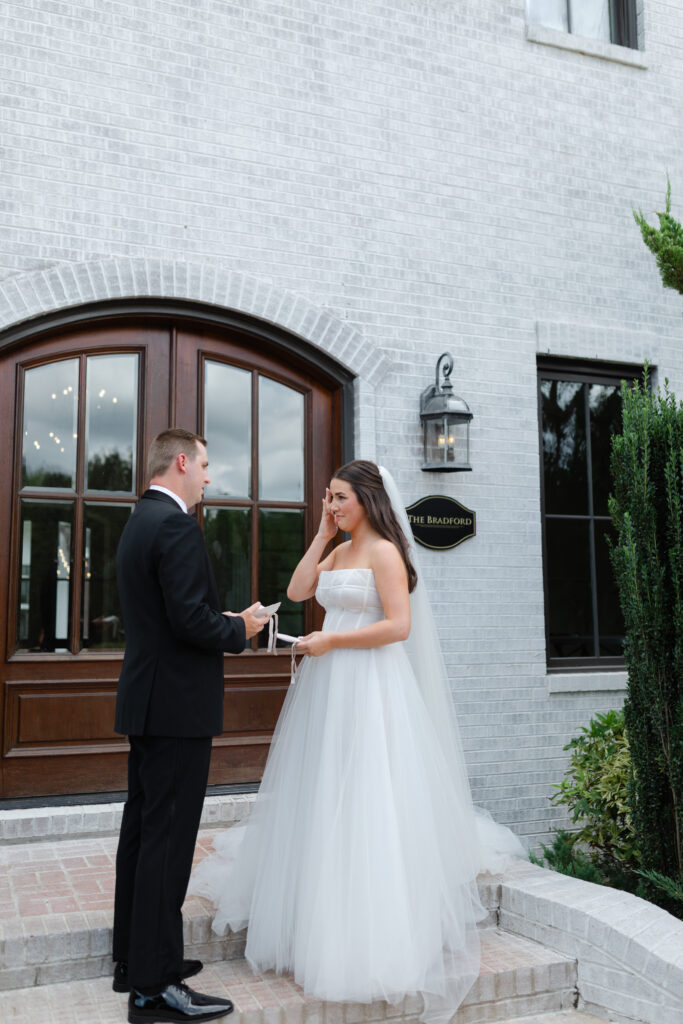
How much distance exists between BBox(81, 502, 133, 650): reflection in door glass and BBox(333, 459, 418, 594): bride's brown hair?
180cm

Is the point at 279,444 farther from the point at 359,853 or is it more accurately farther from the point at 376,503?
the point at 359,853

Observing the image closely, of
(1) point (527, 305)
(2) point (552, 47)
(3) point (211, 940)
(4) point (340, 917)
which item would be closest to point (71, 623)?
(3) point (211, 940)

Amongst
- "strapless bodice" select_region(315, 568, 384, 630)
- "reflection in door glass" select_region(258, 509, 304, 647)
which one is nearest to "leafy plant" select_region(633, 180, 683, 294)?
"strapless bodice" select_region(315, 568, 384, 630)

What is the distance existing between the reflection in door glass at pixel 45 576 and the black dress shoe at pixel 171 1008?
228 cm

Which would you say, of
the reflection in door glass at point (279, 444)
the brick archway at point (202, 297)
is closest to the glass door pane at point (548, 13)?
the brick archway at point (202, 297)

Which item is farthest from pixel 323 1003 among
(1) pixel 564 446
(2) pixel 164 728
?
(1) pixel 564 446

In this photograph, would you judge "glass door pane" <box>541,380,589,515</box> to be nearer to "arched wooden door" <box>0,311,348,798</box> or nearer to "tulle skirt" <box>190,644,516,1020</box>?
"arched wooden door" <box>0,311,348,798</box>

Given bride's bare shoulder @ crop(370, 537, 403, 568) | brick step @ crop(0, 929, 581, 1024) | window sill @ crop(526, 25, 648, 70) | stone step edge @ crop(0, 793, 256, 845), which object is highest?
window sill @ crop(526, 25, 648, 70)

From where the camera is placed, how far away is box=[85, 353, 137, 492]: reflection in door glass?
5.27 meters

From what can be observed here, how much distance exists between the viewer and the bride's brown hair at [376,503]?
3910mm

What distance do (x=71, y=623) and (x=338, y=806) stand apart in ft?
7.30

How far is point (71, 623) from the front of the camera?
5133mm

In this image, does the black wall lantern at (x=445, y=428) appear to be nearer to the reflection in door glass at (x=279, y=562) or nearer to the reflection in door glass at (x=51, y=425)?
the reflection in door glass at (x=279, y=562)

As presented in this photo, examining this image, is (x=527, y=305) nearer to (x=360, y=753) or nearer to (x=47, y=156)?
(x=47, y=156)
